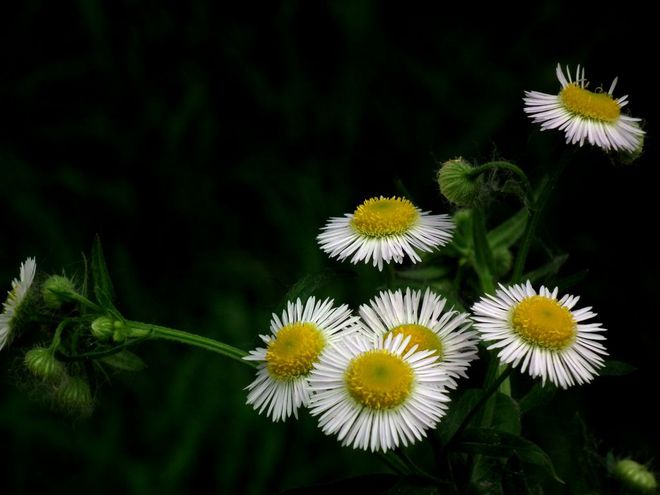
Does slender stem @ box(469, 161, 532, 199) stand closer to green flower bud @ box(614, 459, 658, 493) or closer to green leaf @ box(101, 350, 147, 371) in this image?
green flower bud @ box(614, 459, 658, 493)

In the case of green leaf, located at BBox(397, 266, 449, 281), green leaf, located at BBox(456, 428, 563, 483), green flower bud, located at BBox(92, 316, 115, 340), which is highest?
green leaf, located at BBox(397, 266, 449, 281)

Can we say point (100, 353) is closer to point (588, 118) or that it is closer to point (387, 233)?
point (387, 233)

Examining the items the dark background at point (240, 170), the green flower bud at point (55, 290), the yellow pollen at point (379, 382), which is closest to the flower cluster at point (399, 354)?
the yellow pollen at point (379, 382)

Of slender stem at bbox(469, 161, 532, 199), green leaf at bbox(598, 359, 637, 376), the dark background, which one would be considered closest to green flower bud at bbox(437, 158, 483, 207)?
slender stem at bbox(469, 161, 532, 199)

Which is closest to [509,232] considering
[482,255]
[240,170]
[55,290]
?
[482,255]

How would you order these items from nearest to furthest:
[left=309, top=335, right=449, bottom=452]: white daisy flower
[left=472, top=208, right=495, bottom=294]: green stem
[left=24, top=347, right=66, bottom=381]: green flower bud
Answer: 1. [left=309, top=335, right=449, bottom=452]: white daisy flower
2. [left=24, top=347, right=66, bottom=381]: green flower bud
3. [left=472, top=208, right=495, bottom=294]: green stem

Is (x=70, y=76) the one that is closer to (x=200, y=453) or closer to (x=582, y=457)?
(x=200, y=453)

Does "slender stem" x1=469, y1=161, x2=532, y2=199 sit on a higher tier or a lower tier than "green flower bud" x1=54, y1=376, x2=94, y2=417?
higher
